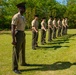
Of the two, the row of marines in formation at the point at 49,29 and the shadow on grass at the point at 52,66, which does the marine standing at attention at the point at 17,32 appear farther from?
the row of marines in formation at the point at 49,29

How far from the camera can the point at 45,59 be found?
11102 mm

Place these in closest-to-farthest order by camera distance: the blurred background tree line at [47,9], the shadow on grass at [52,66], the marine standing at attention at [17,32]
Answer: the marine standing at attention at [17,32] → the shadow on grass at [52,66] → the blurred background tree line at [47,9]

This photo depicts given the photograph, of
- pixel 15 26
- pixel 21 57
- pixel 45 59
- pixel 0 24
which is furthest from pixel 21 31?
pixel 0 24

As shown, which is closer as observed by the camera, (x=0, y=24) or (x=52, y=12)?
(x=0, y=24)

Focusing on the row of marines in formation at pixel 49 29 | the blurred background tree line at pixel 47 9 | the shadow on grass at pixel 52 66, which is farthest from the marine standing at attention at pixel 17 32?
the blurred background tree line at pixel 47 9

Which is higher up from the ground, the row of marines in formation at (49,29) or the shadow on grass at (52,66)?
the row of marines in formation at (49,29)

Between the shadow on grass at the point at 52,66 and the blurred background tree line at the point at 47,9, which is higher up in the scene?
the blurred background tree line at the point at 47,9

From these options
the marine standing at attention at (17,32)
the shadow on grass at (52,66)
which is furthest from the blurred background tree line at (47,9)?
the marine standing at attention at (17,32)

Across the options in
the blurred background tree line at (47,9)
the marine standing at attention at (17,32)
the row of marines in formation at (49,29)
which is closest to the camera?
the marine standing at attention at (17,32)

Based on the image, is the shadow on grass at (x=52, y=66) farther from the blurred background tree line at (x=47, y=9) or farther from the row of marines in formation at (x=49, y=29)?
the blurred background tree line at (x=47, y=9)

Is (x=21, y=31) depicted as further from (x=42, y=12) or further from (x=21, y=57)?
(x=42, y=12)

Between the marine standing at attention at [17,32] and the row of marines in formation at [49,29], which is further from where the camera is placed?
the row of marines in formation at [49,29]

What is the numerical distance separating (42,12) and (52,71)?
167ft

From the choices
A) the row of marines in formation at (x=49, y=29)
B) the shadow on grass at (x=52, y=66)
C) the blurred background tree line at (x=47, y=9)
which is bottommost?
the shadow on grass at (x=52, y=66)
